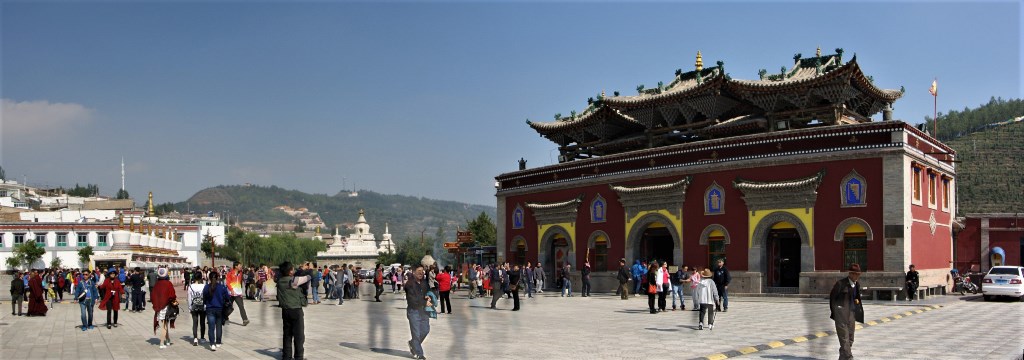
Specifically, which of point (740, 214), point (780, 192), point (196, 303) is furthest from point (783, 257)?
point (196, 303)

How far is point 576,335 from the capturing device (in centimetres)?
1623

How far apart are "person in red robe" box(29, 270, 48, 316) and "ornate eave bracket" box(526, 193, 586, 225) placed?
793 inches

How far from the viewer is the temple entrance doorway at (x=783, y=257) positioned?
96.1 feet

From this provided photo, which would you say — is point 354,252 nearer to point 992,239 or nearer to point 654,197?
point 654,197

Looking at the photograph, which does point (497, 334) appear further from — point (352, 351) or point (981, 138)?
point (981, 138)

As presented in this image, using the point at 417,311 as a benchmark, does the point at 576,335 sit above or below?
below

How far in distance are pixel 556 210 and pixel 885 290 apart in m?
14.8

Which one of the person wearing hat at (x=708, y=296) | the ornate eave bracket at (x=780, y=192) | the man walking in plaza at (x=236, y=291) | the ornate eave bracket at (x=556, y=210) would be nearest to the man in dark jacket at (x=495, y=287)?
the man walking in plaza at (x=236, y=291)

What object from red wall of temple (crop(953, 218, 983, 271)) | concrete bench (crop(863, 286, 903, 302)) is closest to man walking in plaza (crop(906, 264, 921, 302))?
concrete bench (crop(863, 286, 903, 302))

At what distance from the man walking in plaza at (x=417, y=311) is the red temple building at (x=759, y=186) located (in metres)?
17.4

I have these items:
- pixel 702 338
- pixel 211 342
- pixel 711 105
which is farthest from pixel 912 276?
pixel 211 342

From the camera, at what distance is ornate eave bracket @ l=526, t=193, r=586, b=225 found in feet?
119

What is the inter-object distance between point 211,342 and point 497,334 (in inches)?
206

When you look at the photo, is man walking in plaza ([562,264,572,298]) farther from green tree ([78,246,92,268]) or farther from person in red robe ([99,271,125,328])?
green tree ([78,246,92,268])
